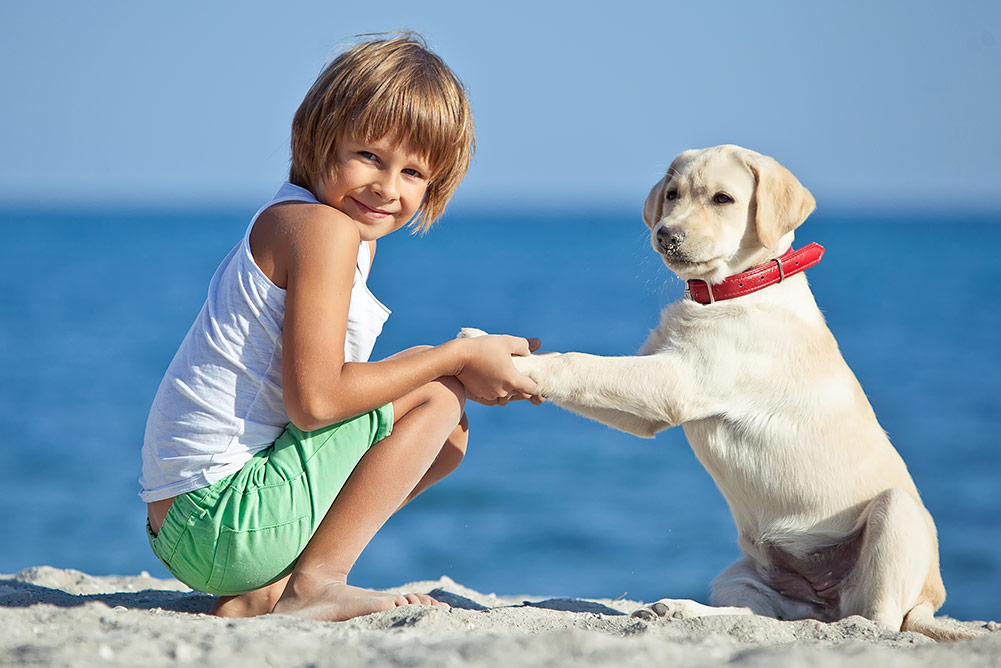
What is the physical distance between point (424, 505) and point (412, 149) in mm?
8283

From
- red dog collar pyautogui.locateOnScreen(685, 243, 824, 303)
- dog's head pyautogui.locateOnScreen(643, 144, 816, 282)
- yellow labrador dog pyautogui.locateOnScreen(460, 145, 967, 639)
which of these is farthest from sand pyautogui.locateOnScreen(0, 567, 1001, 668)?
dog's head pyautogui.locateOnScreen(643, 144, 816, 282)

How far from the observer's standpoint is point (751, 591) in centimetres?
322

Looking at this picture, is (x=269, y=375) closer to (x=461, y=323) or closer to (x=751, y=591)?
(x=751, y=591)

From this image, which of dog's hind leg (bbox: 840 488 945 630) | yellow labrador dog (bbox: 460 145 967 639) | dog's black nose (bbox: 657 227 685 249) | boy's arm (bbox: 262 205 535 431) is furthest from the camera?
dog's black nose (bbox: 657 227 685 249)

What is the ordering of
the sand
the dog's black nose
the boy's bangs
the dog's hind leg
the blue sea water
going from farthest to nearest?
the blue sea water < the dog's black nose < the dog's hind leg < the boy's bangs < the sand

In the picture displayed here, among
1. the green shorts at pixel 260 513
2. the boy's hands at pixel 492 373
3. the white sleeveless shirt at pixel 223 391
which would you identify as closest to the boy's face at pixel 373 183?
the white sleeveless shirt at pixel 223 391

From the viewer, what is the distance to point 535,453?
1299 centimetres

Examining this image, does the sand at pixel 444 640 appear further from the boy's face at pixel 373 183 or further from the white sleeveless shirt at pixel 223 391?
the boy's face at pixel 373 183

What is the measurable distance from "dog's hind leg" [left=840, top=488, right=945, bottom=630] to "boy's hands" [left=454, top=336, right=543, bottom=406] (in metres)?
1.10

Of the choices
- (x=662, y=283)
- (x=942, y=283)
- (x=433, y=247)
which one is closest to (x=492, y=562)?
(x=662, y=283)

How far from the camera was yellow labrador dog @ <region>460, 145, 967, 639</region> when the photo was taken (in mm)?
3166

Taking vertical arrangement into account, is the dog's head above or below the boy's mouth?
above

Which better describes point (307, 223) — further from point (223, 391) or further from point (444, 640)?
point (444, 640)

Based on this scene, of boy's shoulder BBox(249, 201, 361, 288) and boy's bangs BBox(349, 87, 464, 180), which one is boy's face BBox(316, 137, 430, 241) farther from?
boy's shoulder BBox(249, 201, 361, 288)
